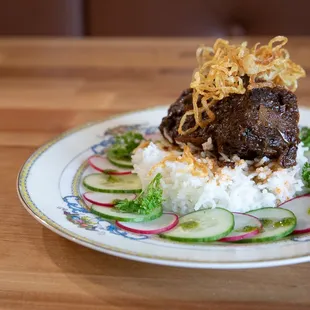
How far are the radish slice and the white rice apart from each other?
0.14 meters

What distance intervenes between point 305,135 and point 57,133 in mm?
1388

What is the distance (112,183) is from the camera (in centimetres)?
250

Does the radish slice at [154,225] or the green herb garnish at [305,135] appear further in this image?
the green herb garnish at [305,135]

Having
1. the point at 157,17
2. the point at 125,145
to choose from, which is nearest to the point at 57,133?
the point at 125,145

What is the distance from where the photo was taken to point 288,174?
240 cm

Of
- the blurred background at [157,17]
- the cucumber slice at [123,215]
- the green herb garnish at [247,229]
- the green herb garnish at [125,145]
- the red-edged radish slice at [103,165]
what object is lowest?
the green herb garnish at [247,229]

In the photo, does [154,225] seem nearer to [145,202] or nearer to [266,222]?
[145,202]

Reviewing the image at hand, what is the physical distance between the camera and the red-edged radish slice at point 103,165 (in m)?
2.62

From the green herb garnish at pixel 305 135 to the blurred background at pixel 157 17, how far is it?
2.48m

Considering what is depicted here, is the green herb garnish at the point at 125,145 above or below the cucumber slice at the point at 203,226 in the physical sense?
above

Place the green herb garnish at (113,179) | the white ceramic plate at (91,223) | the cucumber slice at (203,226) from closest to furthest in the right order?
the white ceramic plate at (91,223) < the cucumber slice at (203,226) < the green herb garnish at (113,179)

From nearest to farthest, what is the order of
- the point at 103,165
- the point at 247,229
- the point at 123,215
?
the point at 247,229
the point at 123,215
the point at 103,165

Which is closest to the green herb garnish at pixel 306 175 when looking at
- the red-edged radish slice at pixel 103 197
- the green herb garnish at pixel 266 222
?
the green herb garnish at pixel 266 222

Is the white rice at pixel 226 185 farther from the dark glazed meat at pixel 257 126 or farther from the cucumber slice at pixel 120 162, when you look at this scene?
the cucumber slice at pixel 120 162
